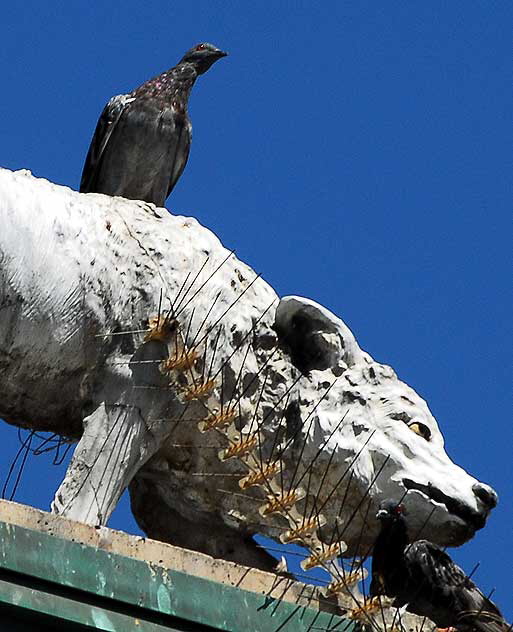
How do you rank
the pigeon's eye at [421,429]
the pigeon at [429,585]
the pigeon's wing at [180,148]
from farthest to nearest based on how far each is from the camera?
the pigeon's wing at [180,148] → the pigeon's eye at [421,429] → the pigeon at [429,585]

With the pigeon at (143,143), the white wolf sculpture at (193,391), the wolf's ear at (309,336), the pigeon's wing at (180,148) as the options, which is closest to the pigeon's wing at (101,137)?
the pigeon at (143,143)

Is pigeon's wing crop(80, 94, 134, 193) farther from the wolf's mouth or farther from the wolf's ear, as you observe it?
the wolf's mouth

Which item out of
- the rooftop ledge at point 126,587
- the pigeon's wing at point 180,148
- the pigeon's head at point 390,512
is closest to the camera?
the rooftop ledge at point 126,587

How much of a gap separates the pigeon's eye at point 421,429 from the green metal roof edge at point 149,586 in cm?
174

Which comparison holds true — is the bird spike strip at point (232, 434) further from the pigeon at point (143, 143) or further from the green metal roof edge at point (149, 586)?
the pigeon at point (143, 143)

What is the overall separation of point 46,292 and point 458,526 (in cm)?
239

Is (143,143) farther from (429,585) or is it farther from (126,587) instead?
(126,587)

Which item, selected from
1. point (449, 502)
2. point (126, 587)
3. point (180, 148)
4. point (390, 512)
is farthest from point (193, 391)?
point (180, 148)

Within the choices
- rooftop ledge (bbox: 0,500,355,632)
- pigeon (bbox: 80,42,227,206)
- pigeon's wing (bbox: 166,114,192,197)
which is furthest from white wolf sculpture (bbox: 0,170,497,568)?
pigeon's wing (bbox: 166,114,192,197)

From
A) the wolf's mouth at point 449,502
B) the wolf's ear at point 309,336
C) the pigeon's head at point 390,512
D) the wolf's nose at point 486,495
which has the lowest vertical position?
the pigeon's head at point 390,512

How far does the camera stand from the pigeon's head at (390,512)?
37.7 ft

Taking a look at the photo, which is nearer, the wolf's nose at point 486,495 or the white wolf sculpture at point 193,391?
the white wolf sculpture at point 193,391

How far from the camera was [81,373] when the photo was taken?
1138cm

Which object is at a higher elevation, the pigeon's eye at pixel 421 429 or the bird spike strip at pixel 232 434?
the pigeon's eye at pixel 421 429
